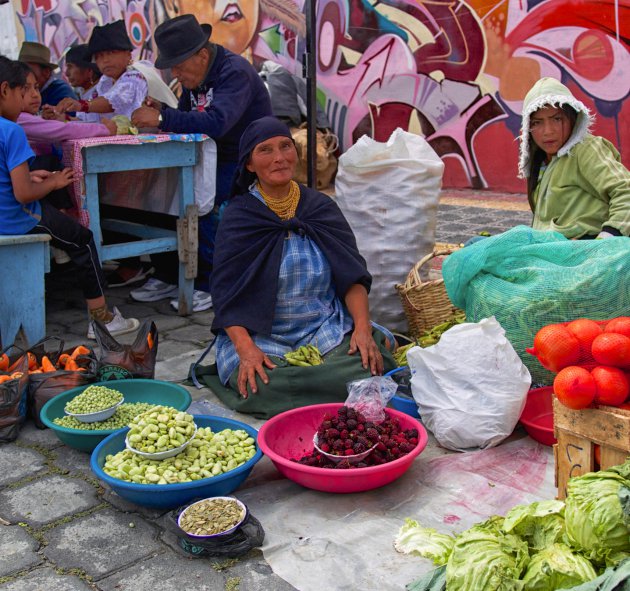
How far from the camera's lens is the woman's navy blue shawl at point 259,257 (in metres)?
4.01

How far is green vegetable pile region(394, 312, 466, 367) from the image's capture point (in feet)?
14.2

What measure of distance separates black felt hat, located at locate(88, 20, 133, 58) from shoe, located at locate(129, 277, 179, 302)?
1775mm

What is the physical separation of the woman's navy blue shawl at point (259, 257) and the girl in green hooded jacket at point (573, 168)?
1.13 metres

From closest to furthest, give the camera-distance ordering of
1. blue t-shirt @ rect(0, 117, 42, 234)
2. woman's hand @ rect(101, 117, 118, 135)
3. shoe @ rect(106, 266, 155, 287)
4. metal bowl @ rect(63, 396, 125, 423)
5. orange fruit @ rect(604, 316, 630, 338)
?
orange fruit @ rect(604, 316, 630, 338) → metal bowl @ rect(63, 396, 125, 423) → blue t-shirt @ rect(0, 117, 42, 234) → woman's hand @ rect(101, 117, 118, 135) → shoe @ rect(106, 266, 155, 287)

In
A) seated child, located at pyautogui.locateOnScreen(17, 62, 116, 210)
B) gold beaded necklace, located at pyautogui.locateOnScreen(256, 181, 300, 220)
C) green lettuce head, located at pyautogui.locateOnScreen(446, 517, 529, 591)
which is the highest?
seated child, located at pyautogui.locateOnScreen(17, 62, 116, 210)

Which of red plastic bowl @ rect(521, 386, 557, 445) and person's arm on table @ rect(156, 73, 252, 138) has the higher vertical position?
person's arm on table @ rect(156, 73, 252, 138)

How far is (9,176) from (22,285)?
2.09ft

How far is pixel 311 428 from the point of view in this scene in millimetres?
3520

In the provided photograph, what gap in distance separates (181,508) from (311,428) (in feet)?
2.66

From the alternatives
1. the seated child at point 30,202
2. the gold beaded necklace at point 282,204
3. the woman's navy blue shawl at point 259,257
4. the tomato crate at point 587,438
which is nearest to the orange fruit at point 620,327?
the tomato crate at point 587,438

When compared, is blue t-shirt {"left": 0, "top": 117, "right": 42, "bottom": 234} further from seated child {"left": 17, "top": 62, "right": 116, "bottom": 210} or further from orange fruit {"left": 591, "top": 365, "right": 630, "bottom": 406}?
orange fruit {"left": 591, "top": 365, "right": 630, "bottom": 406}

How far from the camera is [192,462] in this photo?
10.1 feet

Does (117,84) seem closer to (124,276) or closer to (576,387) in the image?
(124,276)

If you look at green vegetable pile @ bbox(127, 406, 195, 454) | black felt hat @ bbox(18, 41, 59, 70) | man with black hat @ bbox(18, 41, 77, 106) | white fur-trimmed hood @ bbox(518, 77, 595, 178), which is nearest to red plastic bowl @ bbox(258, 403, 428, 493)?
green vegetable pile @ bbox(127, 406, 195, 454)
